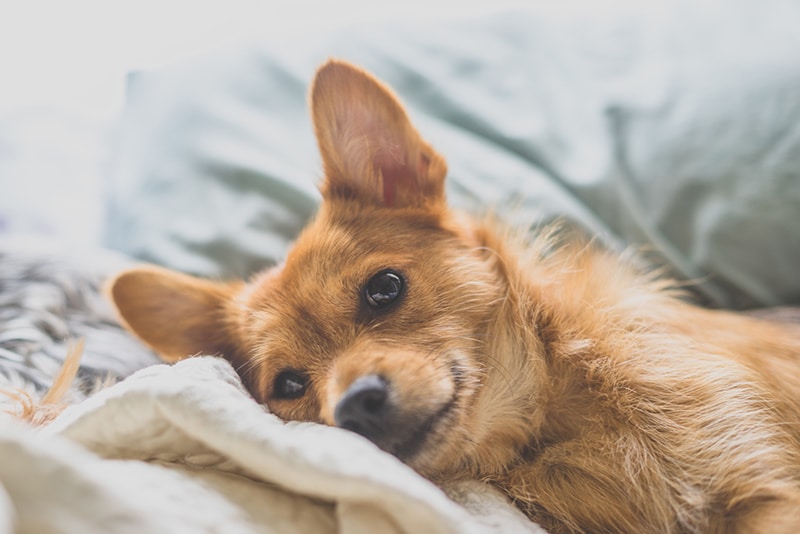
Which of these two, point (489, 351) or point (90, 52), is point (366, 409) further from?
point (90, 52)

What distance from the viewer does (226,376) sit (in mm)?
1339

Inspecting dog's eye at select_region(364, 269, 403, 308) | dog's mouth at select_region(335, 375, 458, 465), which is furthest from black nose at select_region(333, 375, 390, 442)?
dog's eye at select_region(364, 269, 403, 308)

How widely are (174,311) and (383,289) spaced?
670 millimetres

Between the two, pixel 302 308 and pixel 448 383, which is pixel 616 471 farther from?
pixel 302 308

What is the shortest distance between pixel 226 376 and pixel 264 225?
1.07 metres

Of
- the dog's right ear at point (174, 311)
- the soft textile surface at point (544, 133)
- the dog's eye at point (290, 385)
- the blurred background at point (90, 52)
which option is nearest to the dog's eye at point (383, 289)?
the dog's eye at point (290, 385)

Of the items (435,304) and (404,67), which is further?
(404,67)

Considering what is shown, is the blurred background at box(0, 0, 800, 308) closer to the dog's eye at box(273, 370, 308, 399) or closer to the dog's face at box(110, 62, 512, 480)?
the dog's face at box(110, 62, 512, 480)

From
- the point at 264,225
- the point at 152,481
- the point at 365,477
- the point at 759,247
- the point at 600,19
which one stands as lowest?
the point at 264,225

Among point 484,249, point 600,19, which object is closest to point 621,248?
point 484,249

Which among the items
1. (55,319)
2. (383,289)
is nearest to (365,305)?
(383,289)

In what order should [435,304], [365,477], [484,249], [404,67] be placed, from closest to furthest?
1. [365,477]
2. [435,304]
3. [484,249]
4. [404,67]

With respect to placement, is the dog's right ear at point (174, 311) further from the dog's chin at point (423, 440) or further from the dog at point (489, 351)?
the dog's chin at point (423, 440)

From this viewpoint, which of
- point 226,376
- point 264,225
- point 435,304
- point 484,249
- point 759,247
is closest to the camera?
point 226,376
